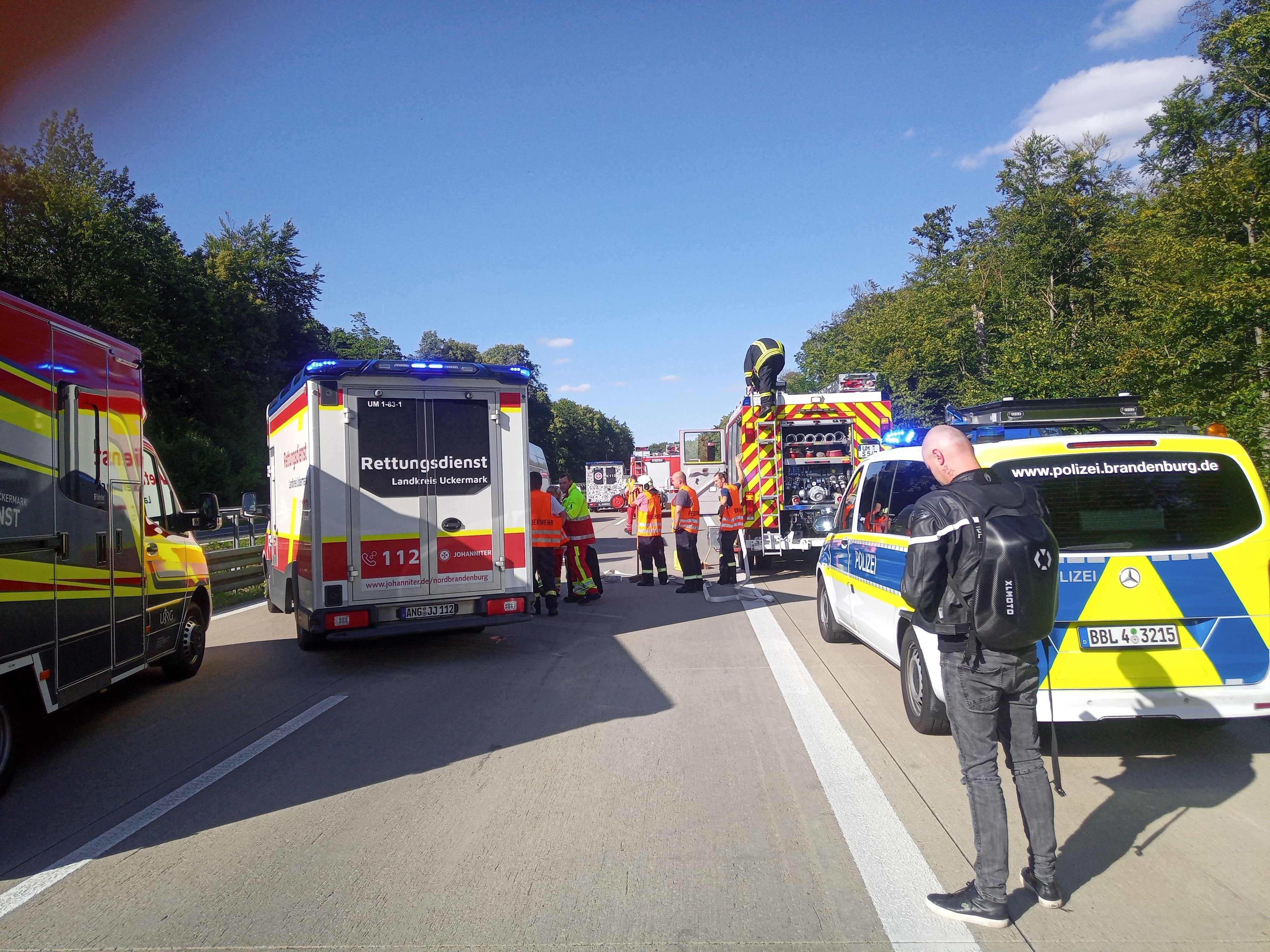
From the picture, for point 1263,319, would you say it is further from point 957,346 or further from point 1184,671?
point 957,346

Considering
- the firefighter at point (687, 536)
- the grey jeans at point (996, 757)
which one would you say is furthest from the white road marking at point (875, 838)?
the firefighter at point (687, 536)

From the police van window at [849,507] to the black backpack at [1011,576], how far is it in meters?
4.40

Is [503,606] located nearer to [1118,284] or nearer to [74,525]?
[74,525]

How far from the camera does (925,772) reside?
16.5 ft

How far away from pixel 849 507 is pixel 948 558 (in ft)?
15.4

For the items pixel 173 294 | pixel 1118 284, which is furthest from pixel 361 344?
pixel 1118 284

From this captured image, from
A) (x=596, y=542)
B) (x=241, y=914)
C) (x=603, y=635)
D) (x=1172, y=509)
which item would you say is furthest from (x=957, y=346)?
(x=241, y=914)

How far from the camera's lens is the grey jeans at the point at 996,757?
329 centimetres

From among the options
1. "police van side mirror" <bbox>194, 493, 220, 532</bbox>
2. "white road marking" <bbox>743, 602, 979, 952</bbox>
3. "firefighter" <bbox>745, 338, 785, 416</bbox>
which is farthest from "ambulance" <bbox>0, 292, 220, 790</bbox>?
"firefighter" <bbox>745, 338, 785, 416</bbox>

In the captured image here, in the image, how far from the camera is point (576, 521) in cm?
1260

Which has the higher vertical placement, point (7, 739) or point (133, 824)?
point (7, 739)

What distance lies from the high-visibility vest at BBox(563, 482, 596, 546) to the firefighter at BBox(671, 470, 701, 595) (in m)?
1.51

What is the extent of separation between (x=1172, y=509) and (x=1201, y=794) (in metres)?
1.54

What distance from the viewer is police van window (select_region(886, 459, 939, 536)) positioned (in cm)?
679
